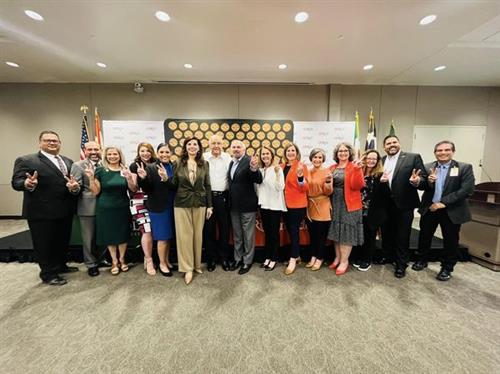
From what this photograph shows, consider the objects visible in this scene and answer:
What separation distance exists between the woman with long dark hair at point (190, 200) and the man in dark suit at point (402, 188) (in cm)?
214

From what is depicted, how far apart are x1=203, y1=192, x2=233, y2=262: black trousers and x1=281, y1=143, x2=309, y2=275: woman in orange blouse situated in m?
0.79

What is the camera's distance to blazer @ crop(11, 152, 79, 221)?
2193mm

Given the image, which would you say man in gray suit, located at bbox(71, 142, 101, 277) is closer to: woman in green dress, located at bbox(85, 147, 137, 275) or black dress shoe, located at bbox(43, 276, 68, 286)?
woman in green dress, located at bbox(85, 147, 137, 275)

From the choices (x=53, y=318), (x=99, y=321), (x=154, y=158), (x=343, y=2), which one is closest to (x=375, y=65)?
(x=343, y=2)

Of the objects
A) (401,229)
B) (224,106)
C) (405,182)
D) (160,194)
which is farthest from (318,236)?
(224,106)

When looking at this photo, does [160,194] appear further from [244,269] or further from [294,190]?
[294,190]

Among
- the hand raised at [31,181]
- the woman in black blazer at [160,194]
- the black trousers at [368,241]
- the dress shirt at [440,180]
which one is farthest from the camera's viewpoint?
the black trousers at [368,241]

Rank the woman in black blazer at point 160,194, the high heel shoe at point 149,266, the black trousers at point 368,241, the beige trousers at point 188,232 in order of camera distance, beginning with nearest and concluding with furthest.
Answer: the woman in black blazer at point 160,194 → the beige trousers at point 188,232 → the high heel shoe at point 149,266 → the black trousers at point 368,241

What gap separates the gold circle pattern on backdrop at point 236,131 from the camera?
16.2 ft

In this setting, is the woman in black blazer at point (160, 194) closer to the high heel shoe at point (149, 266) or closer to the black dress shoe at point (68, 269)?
the high heel shoe at point (149, 266)

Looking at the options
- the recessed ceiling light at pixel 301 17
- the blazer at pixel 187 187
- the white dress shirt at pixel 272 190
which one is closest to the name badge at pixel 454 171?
the white dress shirt at pixel 272 190

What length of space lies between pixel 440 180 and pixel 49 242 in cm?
473

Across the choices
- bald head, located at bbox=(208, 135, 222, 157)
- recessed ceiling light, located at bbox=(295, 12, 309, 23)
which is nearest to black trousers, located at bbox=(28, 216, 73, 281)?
bald head, located at bbox=(208, 135, 222, 157)

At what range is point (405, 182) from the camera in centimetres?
247
